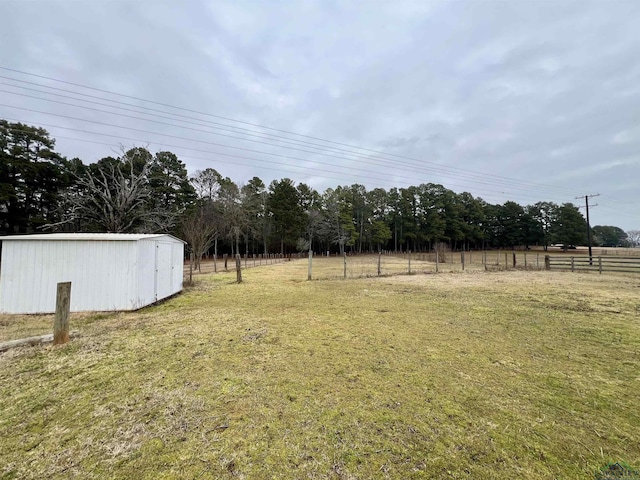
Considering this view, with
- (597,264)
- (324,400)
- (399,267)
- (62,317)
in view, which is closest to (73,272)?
(62,317)

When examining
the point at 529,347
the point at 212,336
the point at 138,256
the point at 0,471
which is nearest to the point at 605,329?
the point at 529,347

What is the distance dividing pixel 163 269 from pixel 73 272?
2026 mm

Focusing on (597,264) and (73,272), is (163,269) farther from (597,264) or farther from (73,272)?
(597,264)

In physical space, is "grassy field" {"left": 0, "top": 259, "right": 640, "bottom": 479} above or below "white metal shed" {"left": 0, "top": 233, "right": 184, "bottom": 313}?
below

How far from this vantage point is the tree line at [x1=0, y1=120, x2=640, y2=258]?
20683mm

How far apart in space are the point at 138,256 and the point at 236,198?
102ft

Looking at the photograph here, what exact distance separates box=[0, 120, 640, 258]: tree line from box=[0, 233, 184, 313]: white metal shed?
8353 mm

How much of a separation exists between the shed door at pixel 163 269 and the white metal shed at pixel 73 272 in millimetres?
946

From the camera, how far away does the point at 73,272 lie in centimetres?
615

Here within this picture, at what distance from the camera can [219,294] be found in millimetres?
8703

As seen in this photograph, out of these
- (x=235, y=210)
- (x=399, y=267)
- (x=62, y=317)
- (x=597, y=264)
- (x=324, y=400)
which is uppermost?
(x=235, y=210)

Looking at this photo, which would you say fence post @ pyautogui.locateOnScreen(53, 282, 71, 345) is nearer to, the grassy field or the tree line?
the grassy field

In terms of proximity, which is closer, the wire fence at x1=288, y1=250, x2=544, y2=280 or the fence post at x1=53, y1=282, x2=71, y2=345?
the fence post at x1=53, y1=282, x2=71, y2=345

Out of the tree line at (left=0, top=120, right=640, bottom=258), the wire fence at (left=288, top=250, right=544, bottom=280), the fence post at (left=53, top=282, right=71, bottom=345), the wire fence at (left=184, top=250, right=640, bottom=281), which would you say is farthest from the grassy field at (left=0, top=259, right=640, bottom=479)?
the tree line at (left=0, top=120, right=640, bottom=258)
